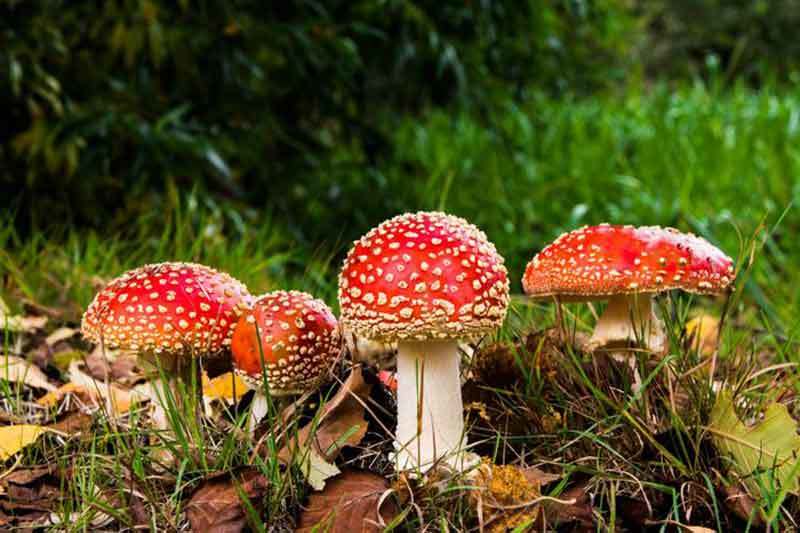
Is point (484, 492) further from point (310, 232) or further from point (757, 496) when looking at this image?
point (310, 232)

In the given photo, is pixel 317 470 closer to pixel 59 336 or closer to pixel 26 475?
pixel 26 475

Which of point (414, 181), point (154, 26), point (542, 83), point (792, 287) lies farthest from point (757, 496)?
point (542, 83)

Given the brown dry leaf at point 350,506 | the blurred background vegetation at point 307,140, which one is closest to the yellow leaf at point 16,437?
the brown dry leaf at point 350,506

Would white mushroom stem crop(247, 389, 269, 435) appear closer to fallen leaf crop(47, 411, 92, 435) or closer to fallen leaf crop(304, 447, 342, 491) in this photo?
fallen leaf crop(304, 447, 342, 491)

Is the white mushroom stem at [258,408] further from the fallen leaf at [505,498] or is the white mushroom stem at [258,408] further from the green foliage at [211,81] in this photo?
the green foliage at [211,81]

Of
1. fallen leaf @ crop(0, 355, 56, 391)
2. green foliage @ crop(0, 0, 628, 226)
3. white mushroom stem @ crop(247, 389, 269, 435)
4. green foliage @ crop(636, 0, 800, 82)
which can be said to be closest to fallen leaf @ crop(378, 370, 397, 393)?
white mushroom stem @ crop(247, 389, 269, 435)
